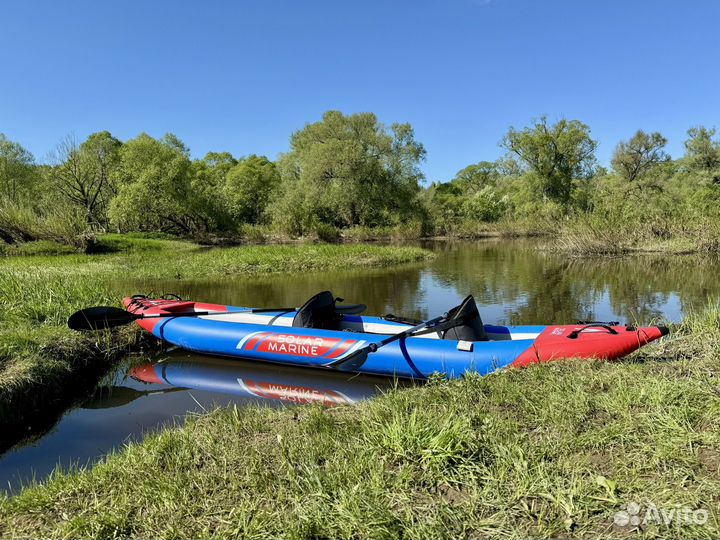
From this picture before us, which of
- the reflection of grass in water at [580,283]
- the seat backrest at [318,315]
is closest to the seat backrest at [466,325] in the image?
the seat backrest at [318,315]

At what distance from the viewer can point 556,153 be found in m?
39.1

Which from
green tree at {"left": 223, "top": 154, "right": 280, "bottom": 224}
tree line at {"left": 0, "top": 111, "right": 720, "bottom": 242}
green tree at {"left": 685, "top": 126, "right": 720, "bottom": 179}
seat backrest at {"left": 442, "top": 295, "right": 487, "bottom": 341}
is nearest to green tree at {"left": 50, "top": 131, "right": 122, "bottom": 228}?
tree line at {"left": 0, "top": 111, "right": 720, "bottom": 242}

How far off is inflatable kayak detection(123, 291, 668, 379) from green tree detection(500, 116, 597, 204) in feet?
120

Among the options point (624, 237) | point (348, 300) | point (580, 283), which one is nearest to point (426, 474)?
point (348, 300)

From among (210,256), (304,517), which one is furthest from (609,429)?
(210,256)

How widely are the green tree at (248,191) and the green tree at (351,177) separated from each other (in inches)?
182

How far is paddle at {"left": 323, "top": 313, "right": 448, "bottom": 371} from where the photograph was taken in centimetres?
520

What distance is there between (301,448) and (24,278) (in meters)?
8.46

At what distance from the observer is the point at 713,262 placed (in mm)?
15617

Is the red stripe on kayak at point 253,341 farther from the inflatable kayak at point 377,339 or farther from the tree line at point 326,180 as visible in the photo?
the tree line at point 326,180

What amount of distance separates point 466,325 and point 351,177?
30256 mm

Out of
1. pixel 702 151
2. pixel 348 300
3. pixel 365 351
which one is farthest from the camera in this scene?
pixel 702 151

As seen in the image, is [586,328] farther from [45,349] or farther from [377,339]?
[45,349]

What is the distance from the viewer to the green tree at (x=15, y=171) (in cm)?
3622
